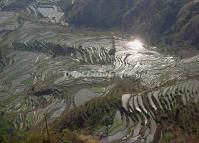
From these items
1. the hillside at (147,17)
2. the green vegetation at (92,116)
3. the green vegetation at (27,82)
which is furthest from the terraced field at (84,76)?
the hillside at (147,17)

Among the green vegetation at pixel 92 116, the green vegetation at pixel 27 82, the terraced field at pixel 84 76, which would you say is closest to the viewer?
the green vegetation at pixel 92 116

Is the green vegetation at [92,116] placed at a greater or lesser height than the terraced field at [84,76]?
lesser

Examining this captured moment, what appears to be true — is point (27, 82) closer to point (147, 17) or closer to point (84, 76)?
point (84, 76)

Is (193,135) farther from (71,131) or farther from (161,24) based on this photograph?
(161,24)

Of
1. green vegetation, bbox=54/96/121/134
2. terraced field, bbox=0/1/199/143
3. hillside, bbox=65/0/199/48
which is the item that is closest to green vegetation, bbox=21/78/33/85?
terraced field, bbox=0/1/199/143

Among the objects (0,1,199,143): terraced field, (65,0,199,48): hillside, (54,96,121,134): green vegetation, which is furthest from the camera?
(65,0,199,48): hillside

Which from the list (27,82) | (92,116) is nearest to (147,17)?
(27,82)

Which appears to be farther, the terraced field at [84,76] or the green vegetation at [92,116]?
the terraced field at [84,76]

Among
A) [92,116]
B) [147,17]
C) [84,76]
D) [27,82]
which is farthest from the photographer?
[147,17]

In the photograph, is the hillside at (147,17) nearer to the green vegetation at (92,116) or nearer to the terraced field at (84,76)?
the terraced field at (84,76)

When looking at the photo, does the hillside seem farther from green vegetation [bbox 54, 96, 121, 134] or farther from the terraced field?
green vegetation [bbox 54, 96, 121, 134]

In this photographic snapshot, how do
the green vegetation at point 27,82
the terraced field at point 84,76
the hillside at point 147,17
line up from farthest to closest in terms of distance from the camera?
the hillside at point 147,17, the green vegetation at point 27,82, the terraced field at point 84,76
